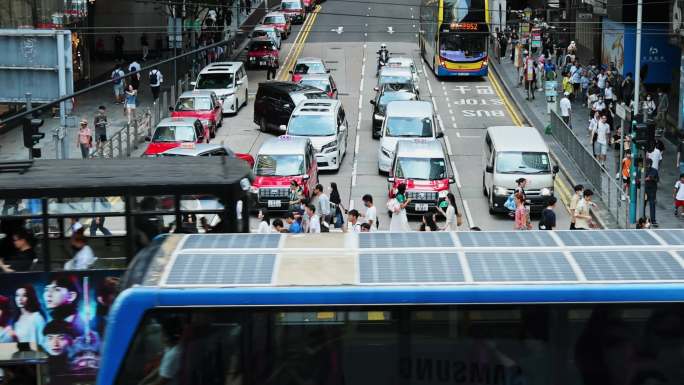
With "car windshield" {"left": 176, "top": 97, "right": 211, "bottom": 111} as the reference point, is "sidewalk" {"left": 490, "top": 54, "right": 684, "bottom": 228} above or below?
below

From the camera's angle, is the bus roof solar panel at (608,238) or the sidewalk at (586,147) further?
the sidewalk at (586,147)

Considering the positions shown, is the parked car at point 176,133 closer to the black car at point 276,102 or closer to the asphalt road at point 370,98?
the asphalt road at point 370,98

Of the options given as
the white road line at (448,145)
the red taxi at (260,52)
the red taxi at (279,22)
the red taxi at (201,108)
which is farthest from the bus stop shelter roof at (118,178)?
the red taxi at (279,22)

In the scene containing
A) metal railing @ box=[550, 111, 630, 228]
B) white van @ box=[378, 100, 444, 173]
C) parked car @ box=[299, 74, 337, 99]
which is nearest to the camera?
metal railing @ box=[550, 111, 630, 228]

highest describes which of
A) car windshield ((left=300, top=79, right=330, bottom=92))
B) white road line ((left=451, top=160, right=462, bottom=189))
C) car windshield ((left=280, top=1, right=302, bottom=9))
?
car windshield ((left=280, top=1, right=302, bottom=9))

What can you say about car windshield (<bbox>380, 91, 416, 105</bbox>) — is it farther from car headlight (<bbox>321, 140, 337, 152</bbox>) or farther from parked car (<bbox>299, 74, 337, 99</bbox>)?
car headlight (<bbox>321, 140, 337, 152</bbox>)

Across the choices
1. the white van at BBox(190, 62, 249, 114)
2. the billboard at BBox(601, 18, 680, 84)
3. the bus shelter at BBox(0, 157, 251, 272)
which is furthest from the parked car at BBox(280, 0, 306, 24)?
the bus shelter at BBox(0, 157, 251, 272)

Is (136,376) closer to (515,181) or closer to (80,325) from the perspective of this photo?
(80,325)
